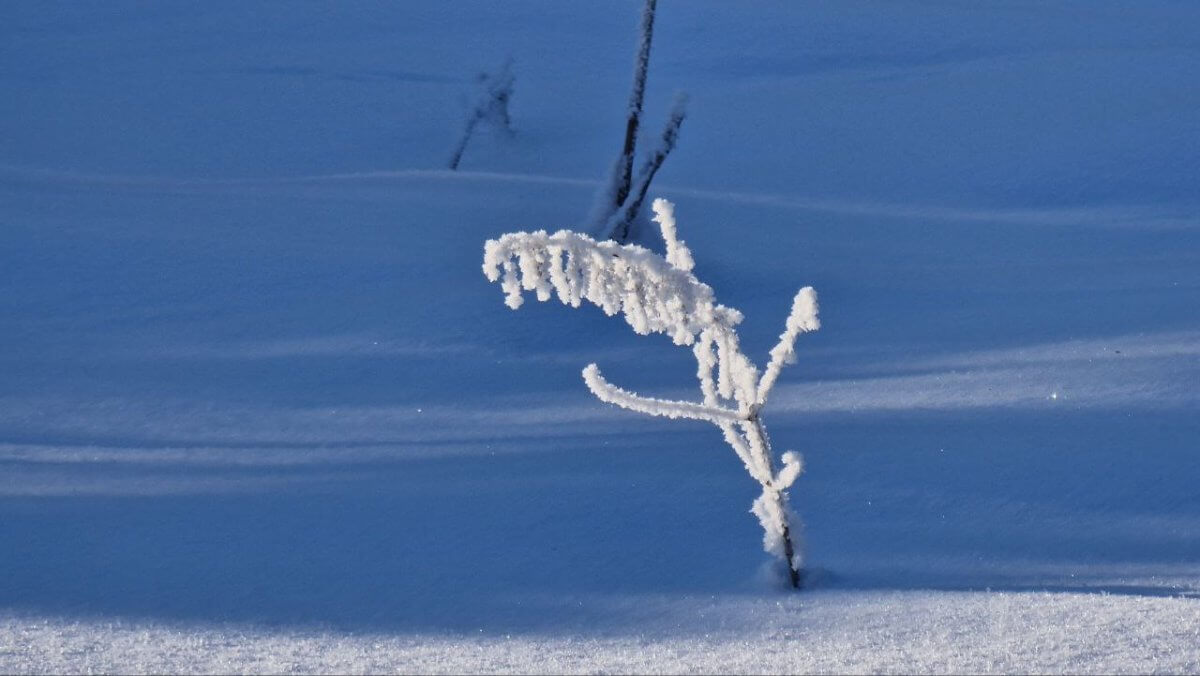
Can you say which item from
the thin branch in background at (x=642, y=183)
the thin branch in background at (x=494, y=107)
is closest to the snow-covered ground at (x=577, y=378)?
the thin branch in background at (x=494, y=107)

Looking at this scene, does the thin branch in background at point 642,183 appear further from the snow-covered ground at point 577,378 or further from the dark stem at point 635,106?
the snow-covered ground at point 577,378

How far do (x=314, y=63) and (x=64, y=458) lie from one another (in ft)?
21.5

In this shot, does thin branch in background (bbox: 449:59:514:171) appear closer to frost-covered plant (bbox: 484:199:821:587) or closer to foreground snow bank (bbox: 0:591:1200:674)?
frost-covered plant (bbox: 484:199:821:587)

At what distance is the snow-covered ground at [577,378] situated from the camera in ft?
11.0

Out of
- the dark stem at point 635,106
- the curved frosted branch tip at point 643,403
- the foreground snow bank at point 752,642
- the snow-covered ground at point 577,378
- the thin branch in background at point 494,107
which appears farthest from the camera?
the thin branch in background at point 494,107

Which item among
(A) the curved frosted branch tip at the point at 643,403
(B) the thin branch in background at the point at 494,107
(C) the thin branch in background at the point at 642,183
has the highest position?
(A) the curved frosted branch tip at the point at 643,403

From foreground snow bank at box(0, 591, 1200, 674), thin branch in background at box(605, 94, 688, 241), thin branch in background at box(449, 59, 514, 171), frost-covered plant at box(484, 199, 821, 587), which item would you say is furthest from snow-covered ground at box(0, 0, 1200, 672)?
thin branch in background at box(605, 94, 688, 241)

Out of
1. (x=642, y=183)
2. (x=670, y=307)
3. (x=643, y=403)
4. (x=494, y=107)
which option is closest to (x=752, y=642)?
(x=643, y=403)

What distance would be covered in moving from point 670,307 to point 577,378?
2127mm

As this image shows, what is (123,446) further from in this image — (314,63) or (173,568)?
(314,63)

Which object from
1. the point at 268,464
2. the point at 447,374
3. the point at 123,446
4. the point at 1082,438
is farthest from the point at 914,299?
the point at 123,446

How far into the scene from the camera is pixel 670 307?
3.10 meters

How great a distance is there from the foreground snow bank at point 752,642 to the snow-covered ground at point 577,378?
2 centimetres

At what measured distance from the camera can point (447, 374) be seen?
520 cm
